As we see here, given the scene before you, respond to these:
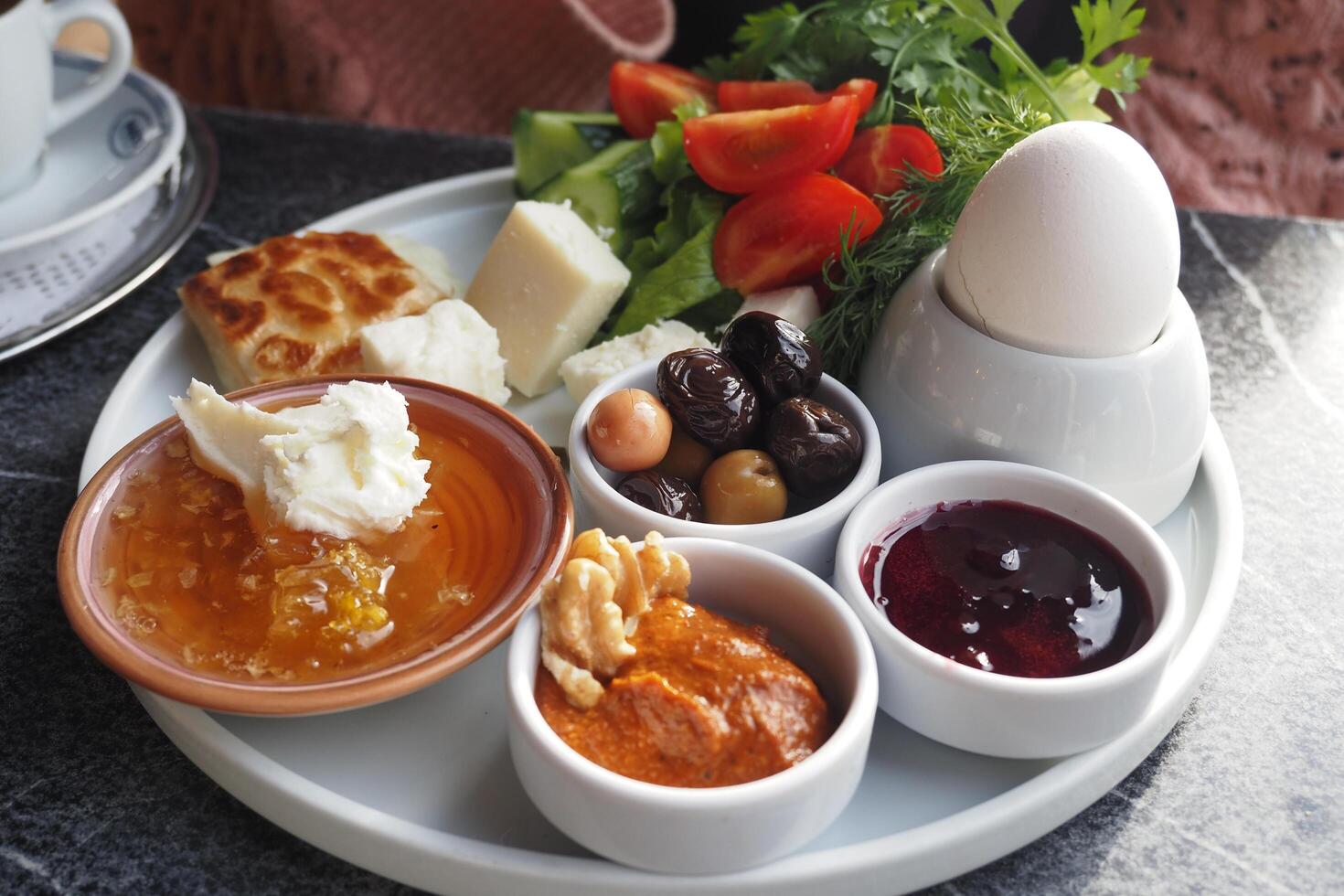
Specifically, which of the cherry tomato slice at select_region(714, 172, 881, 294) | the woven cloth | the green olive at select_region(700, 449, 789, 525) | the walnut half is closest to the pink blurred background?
the woven cloth

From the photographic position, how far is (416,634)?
4.53 ft

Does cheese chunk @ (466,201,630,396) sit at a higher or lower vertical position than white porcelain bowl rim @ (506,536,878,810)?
lower

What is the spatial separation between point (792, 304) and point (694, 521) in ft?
1.81

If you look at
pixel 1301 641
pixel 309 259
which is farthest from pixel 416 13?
pixel 1301 641

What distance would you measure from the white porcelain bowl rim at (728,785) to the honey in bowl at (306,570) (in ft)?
0.41

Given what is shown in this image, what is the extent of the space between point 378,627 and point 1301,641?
127 cm

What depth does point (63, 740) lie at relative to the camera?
1.39 metres

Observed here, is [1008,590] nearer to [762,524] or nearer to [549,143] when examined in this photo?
[762,524]

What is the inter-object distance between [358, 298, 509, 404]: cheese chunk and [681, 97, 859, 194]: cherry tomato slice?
0.52 meters

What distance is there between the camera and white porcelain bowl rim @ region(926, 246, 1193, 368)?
5.04ft

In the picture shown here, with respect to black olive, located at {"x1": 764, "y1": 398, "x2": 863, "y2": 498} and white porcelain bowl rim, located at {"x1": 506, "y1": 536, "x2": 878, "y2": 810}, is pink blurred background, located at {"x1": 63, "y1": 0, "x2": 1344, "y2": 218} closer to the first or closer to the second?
black olive, located at {"x1": 764, "y1": 398, "x2": 863, "y2": 498}

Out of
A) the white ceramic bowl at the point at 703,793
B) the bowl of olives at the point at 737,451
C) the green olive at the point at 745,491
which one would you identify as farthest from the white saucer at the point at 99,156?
the white ceramic bowl at the point at 703,793

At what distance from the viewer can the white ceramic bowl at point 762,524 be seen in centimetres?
147

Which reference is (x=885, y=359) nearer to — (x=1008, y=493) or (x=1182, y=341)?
(x=1008, y=493)
